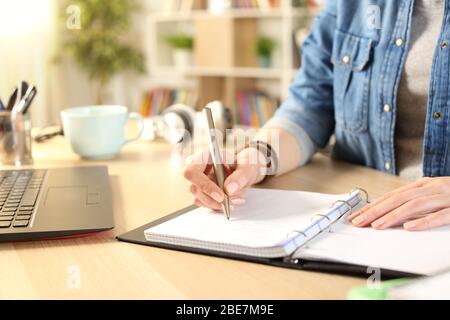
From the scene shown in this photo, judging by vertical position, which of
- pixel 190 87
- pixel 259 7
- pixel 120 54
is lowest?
pixel 190 87

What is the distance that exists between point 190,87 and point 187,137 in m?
2.69

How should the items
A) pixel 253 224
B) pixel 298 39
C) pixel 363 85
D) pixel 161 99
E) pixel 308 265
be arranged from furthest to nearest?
pixel 161 99, pixel 298 39, pixel 363 85, pixel 253 224, pixel 308 265

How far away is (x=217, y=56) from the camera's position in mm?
3535

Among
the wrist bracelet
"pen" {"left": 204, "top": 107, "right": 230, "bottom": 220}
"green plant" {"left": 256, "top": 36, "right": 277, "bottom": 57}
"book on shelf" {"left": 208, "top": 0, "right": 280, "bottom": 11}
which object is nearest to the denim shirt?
the wrist bracelet

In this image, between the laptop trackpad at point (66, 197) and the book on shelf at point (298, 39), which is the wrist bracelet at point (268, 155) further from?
the book on shelf at point (298, 39)

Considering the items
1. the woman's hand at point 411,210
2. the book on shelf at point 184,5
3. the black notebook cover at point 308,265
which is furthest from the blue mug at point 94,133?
the book on shelf at point 184,5

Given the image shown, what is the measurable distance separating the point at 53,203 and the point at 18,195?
7 centimetres

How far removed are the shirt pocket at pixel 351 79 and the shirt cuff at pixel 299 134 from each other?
0.28ft

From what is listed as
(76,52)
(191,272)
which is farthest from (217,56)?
(191,272)

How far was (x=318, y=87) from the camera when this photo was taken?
3.98 feet

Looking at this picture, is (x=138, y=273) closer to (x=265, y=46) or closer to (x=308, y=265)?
(x=308, y=265)

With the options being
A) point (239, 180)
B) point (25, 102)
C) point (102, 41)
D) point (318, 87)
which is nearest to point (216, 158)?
point (239, 180)

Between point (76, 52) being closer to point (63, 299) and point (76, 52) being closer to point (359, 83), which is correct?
point (359, 83)
